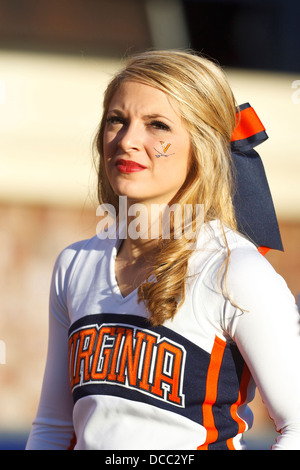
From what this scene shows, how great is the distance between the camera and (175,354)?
5.42 feet

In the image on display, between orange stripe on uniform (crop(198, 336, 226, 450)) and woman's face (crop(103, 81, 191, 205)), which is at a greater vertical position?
woman's face (crop(103, 81, 191, 205))

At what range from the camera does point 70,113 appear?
5340 mm

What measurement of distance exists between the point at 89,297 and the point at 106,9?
4.31m

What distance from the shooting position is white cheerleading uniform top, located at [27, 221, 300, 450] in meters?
1.56

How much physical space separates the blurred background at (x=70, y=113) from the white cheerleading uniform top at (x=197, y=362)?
3.19 metres

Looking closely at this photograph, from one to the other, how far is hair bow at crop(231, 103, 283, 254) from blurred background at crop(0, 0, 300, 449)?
2872 millimetres

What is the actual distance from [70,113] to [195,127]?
3.65m

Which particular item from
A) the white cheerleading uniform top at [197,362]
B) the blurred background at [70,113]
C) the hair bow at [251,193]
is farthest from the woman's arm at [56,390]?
the blurred background at [70,113]

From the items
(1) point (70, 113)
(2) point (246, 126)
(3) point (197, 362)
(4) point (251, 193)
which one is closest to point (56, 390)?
(3) point (197, 362)
